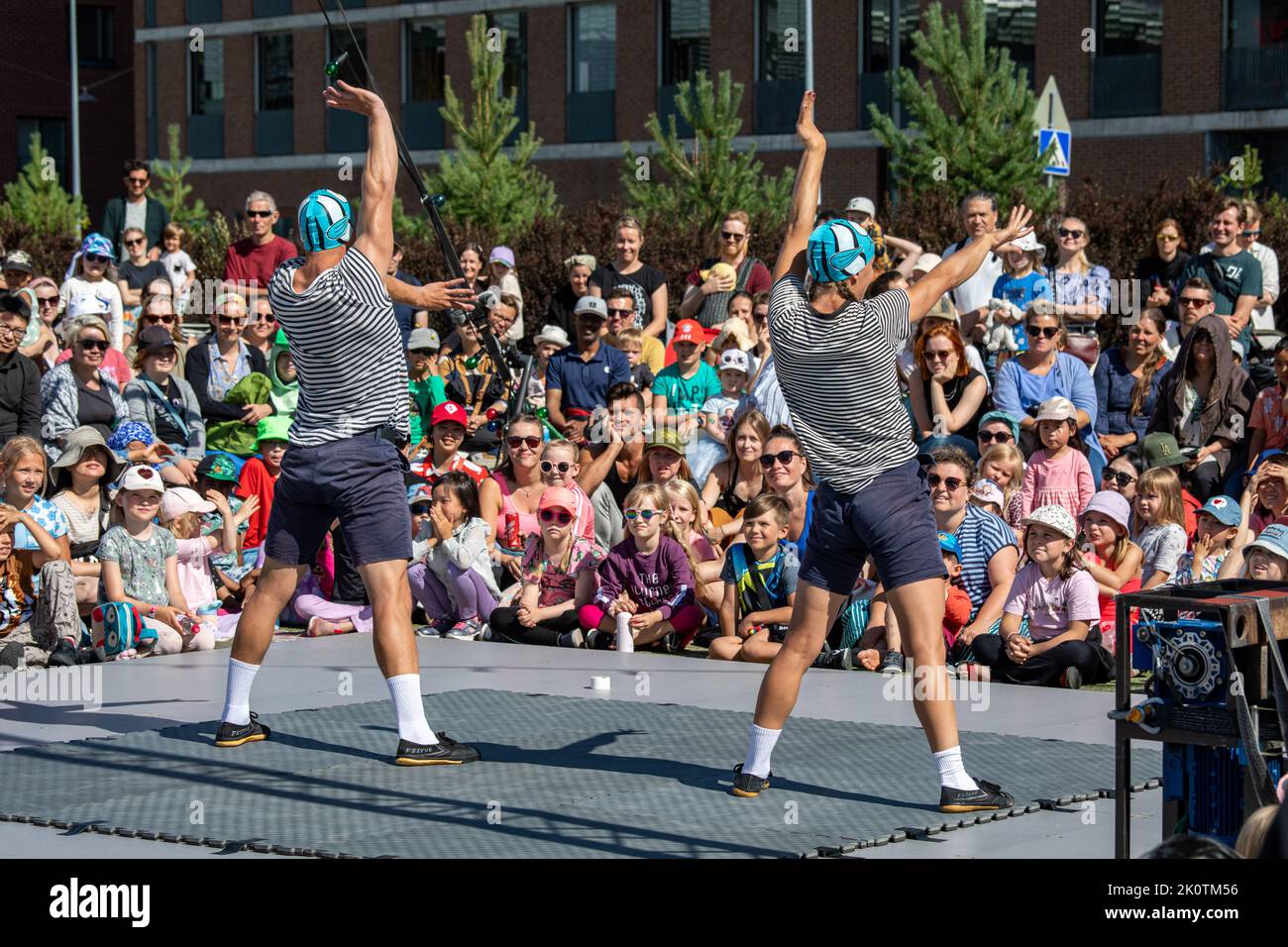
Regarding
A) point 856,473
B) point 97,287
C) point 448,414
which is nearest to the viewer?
point 856,473

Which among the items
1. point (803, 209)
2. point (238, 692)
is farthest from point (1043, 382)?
point (238, 692)

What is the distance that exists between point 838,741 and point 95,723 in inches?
141

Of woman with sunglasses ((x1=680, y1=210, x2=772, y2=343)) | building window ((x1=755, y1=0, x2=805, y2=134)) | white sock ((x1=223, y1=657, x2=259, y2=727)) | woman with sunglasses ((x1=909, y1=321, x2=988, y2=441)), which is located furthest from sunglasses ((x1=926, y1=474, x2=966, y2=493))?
building window ((x1=755, y1=0, x2=805, y2=134))

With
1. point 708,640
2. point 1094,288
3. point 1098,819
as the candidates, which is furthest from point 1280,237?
point 1098,819

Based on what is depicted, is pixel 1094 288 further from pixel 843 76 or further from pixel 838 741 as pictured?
pixel 843 76

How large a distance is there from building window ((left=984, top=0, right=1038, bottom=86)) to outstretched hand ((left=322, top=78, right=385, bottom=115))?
81.8 feet

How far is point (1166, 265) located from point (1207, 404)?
2.99m

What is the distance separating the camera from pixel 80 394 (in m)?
13.3

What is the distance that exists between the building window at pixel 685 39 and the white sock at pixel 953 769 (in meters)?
30.1

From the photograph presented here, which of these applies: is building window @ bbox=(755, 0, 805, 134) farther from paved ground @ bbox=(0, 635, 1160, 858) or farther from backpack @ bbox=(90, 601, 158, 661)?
backpack @ bbox=(90, 601, 158, 661)

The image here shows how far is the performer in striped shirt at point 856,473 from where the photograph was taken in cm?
686

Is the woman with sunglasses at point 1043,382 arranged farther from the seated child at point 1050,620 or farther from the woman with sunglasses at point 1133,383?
the seated child at point 1050,620

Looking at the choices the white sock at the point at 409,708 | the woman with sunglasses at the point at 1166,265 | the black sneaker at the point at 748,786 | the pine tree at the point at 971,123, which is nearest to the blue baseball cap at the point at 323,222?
the white sock at the point at 409,708

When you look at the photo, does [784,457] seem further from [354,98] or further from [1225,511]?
[354,98]
